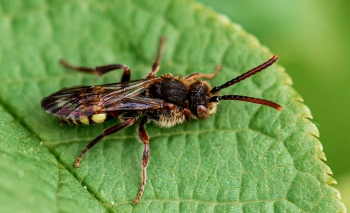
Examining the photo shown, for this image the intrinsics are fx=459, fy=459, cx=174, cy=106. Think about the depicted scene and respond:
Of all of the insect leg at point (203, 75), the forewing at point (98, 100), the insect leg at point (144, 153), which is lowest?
the insect leg at point (144, 153)

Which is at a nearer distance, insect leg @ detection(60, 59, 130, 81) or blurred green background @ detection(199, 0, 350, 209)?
insect leg @ detection(60, 59, 130, 81)

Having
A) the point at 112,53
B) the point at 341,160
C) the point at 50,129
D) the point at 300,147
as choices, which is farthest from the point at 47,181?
the point at 341,160

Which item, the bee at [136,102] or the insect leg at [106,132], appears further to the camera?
the bee at [136,102]

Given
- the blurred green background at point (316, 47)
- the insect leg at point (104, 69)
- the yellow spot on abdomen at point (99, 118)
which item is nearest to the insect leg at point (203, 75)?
the insect leg at point (104, 69)

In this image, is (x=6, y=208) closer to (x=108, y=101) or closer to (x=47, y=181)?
(x=47, y=181)

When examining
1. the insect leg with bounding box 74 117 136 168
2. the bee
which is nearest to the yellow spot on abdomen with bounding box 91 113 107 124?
the bee

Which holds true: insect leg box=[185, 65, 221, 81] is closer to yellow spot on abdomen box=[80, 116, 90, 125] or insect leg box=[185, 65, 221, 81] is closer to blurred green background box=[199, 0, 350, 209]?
blurred green background box=[199, 0, 350, 209]

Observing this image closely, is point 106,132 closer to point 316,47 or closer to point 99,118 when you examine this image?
point 99,118

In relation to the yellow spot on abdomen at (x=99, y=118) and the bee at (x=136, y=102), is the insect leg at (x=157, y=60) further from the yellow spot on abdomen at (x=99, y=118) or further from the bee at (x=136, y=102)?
the yellow spot on abdomen at (x=99, y=118)
